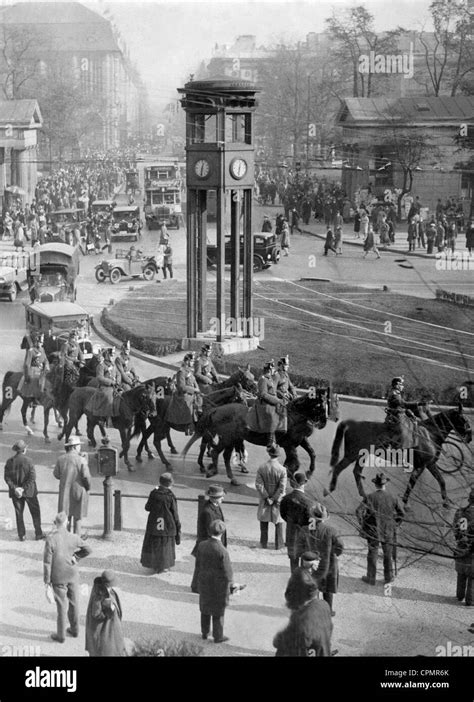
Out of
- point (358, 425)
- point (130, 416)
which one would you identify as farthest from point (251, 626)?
point (130, 416)

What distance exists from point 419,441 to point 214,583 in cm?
384

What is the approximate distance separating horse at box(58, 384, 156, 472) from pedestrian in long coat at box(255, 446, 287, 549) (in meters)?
3.21

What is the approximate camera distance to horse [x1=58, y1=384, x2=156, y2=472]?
1702 centimetres

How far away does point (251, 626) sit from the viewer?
12.3m

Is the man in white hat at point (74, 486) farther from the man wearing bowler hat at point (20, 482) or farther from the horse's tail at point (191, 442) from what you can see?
the horse's tail at point (191, 442)

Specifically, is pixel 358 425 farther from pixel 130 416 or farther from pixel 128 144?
pixel 128 144

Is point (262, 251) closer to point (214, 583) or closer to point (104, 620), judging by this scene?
point (214, 583)

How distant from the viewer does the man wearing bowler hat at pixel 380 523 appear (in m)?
12.1

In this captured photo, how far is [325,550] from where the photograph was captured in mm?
12219

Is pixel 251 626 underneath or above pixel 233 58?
underneath

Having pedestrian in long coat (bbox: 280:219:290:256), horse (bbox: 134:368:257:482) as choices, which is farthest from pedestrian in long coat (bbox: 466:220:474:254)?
horse (bbox: 134:368:257:482)

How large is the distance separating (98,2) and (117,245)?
25.8ft

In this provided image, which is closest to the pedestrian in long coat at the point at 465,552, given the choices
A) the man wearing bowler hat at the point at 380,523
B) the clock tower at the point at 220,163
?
the man wearing bowler hat at the point at 380,523

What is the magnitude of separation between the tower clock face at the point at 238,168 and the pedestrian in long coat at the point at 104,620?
36.8ft
